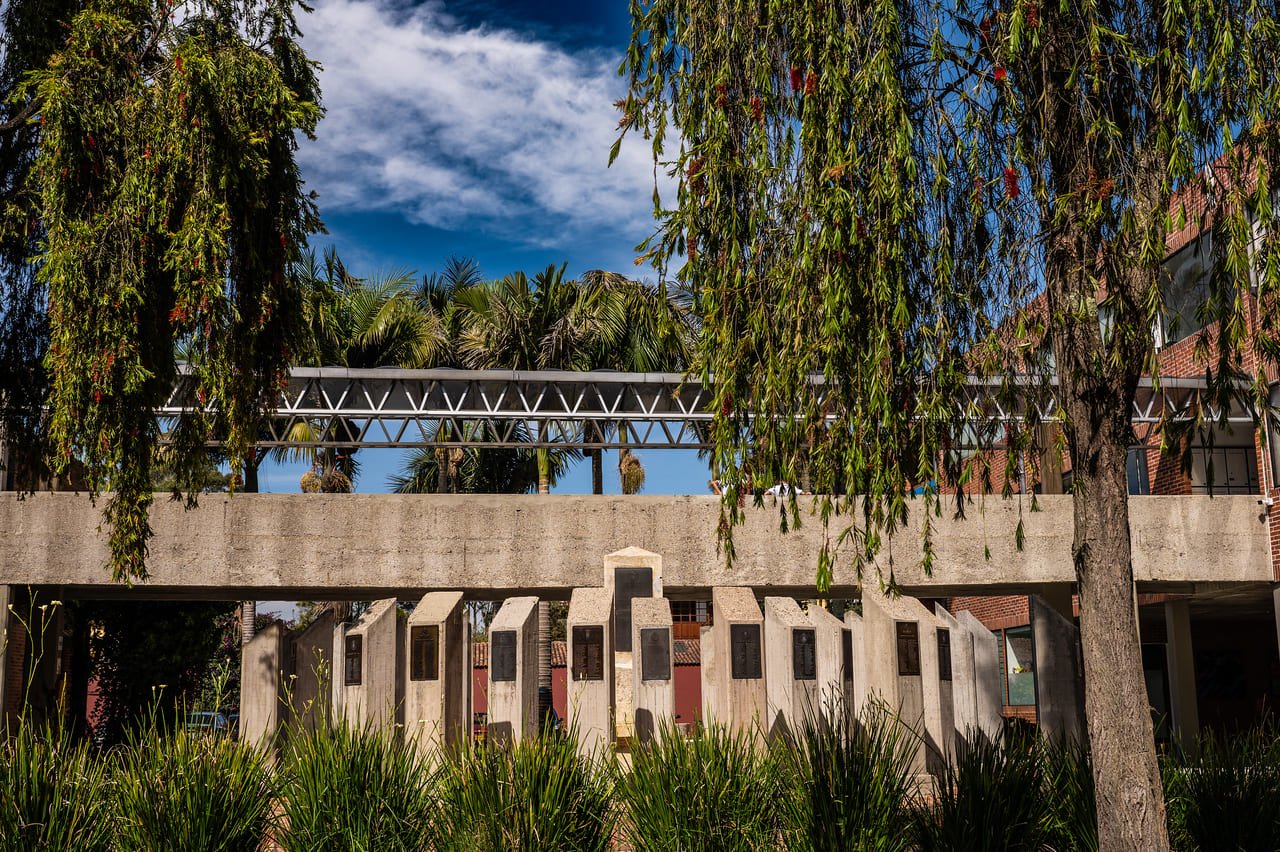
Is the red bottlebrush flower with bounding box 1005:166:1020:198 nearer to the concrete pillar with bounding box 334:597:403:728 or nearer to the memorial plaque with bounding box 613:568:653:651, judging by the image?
the memorial plaque with bounding box 613:568:653:651

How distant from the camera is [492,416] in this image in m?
17.3

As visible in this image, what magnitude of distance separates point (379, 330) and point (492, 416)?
577 cm

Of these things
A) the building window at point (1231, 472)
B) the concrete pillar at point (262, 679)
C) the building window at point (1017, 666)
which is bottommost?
the building window at point (1017, 666)

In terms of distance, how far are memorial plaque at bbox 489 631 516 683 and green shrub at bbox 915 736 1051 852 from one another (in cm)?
418

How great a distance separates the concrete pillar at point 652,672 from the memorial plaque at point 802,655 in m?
1.06

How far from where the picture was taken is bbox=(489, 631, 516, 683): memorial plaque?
1037cm

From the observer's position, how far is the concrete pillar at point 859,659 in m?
11.4

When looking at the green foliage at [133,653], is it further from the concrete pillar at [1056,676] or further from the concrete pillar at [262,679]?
the concrete pillar at [1056,676]

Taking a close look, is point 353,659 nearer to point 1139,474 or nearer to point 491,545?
point 491,545

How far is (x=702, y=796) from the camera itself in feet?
22.0

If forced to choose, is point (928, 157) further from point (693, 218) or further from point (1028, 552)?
point (1028, 552)

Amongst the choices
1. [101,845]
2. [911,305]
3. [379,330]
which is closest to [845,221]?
[911,305]

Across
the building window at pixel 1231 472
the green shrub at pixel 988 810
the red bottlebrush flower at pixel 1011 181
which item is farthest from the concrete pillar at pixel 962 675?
the building window at pixel 1231 472

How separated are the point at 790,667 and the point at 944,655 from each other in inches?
73.2
